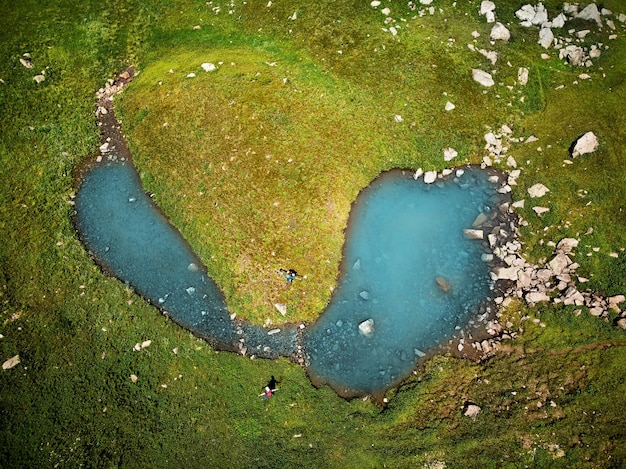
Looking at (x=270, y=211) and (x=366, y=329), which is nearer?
(x=366, y=329)

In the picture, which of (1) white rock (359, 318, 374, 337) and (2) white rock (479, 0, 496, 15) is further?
(2) white rock (479, 0, 496, 15)

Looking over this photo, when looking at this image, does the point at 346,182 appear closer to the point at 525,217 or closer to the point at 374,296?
the point at 374,296

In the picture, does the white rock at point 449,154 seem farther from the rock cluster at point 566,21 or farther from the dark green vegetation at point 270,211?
the rock cluster at point 566,21

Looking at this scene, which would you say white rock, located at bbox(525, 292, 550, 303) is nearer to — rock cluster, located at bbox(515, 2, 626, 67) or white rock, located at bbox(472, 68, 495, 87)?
white rock, located at bbox(472, 68, 495, 87)

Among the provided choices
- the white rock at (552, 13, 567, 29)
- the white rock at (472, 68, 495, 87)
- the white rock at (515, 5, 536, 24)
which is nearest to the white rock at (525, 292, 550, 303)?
the white rock at (472, 68, 495, 87)

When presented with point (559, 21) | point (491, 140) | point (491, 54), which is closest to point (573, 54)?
point (559, 21)

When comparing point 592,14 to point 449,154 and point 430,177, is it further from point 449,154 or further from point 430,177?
point 430,177

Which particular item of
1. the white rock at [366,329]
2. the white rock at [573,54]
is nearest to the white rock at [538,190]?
the white rock at [573,54]
